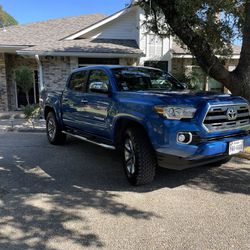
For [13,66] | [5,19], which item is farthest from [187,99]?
[5,19]

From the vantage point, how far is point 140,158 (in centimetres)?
450

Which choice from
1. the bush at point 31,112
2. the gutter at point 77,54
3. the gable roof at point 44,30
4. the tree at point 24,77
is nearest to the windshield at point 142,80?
the bush at point 31,112

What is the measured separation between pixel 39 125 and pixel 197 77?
7.84 metres

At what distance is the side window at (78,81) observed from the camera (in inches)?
251

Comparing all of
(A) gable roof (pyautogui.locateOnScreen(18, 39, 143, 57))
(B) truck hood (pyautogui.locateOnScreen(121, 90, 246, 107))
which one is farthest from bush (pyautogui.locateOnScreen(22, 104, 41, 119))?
(B) truck hood (pyautogui.locateOnScreen(121, 90, 246, 107))

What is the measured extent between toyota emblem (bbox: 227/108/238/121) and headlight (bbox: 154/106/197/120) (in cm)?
65

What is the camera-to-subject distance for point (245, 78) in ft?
22.8

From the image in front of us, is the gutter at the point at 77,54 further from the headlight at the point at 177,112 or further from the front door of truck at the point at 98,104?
the headlight at the point at 177,112

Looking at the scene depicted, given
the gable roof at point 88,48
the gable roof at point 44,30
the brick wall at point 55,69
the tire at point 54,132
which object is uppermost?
the gable roof at point 44,30

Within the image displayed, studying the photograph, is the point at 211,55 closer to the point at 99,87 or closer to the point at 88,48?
the point at 99,87

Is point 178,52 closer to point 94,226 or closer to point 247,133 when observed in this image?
point 247,133

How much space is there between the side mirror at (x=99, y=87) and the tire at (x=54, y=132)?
2.14m

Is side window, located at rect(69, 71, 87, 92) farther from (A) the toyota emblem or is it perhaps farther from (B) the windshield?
(A) the toyota emblem

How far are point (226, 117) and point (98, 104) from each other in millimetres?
2304
